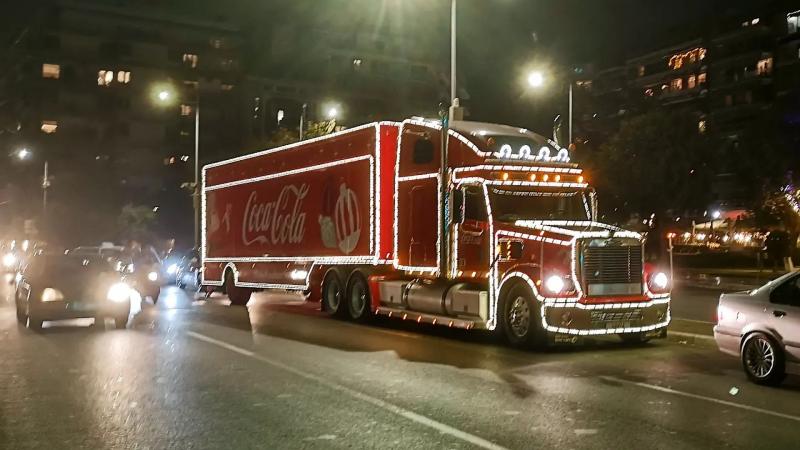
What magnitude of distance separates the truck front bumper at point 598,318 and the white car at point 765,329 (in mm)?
2516

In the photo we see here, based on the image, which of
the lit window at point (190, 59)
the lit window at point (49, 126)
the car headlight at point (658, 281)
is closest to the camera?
the car headlight at point (658, 281)

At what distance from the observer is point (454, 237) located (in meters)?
14.7

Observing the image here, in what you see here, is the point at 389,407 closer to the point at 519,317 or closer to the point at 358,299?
the point at 519,317

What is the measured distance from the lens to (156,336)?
48.1 ft

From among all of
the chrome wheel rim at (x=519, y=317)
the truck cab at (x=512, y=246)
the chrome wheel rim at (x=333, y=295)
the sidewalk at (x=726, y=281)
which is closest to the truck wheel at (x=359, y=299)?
the chrome wheel rim at (x=333, y=295)

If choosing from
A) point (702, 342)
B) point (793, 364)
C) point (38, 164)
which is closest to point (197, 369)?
point (793, 364)

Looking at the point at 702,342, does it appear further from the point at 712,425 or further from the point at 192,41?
the point at 192,41

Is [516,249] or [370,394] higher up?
[516,249]

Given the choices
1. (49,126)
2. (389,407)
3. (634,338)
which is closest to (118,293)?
(389,407)

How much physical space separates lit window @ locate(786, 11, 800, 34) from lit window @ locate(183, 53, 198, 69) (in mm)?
55124

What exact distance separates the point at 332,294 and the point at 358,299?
3.55 feet

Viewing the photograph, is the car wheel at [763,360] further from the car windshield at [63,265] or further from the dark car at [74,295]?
the car windshield at [63,265]

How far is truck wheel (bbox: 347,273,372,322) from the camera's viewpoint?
1695 cm

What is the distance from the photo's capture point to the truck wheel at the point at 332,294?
18.0 meters
